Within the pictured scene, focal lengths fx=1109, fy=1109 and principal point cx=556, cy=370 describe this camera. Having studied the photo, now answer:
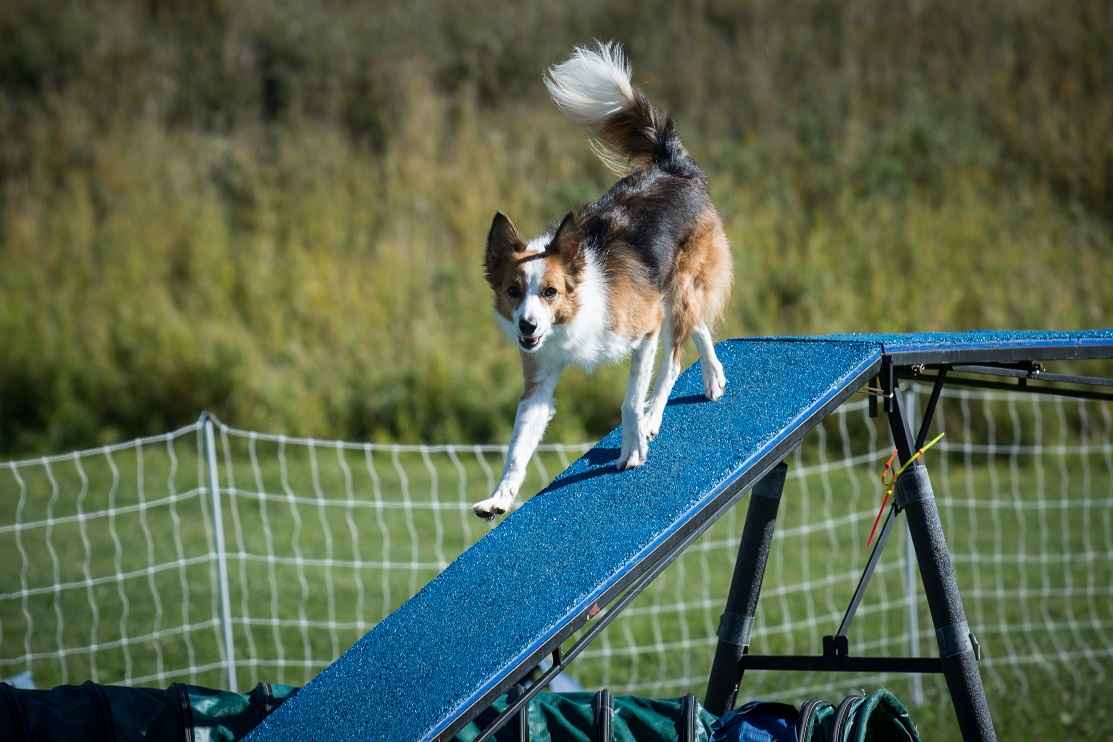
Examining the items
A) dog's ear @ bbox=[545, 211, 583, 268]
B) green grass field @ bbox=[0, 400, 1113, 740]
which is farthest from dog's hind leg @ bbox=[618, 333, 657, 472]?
green grass field @ bbox=[0, 400, 1113, 740]

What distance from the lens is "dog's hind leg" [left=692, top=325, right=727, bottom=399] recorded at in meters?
3.35

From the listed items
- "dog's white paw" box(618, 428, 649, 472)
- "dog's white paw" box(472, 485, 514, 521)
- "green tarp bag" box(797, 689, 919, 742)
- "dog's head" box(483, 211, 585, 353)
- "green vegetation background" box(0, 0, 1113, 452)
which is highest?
Answer: "green vegetation background" box(0, 0, 1113, 452)

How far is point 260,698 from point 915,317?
732 centimetres

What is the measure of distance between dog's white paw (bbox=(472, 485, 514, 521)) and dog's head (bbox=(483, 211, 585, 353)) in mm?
377

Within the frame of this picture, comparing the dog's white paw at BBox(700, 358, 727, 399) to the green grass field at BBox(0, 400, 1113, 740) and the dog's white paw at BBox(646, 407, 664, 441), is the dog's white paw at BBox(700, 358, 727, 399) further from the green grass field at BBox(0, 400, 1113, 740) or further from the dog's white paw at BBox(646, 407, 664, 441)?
the green grass field at BBox(0, 400, 1113, 740)

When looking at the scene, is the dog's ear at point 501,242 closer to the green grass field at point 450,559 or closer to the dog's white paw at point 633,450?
the dog's white paw at point 633,450

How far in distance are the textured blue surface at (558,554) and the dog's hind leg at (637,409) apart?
4cm

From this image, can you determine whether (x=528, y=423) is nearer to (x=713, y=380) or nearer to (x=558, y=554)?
(x=558, y=554)

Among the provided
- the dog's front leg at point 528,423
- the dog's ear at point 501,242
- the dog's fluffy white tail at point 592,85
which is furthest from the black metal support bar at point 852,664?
the dog's fluffy white tail at point 592,85

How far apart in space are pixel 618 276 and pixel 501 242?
0.34m

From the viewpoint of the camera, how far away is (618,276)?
3.06 m

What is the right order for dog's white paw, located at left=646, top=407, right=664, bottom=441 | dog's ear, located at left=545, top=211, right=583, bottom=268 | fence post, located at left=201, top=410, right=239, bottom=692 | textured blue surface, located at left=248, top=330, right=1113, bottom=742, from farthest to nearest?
fence post, located at left=201, top=410, right=239, bottom=692
dog's white paw, located at left=646, top=407, right=664, bottom=441
dog's ear, located at left=545, top=211, right=583, bottom=268
textured blue surface, located at left=248, top=330, right=1113, bottom=742

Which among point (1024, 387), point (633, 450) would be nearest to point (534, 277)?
point (633, 450)

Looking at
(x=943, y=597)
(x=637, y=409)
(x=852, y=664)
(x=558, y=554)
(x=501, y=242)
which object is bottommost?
(x=852, y=664)
